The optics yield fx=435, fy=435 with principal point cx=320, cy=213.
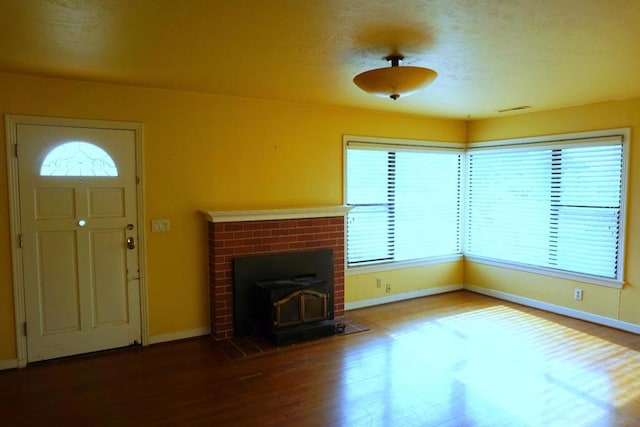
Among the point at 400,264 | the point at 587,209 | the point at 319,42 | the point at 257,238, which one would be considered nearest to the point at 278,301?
the point at 257,238

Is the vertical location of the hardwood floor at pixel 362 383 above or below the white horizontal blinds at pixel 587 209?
below

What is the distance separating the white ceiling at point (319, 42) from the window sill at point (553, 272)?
187 cm

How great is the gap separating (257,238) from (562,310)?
3.45 meters

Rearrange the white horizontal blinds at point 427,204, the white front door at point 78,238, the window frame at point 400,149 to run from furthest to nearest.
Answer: the white horizontal blinds at point 427,204, the window frame at point 400,149, the white front door at point 78,238

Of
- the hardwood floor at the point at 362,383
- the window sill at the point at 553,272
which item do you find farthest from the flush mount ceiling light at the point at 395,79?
the window sill at the point at 553,272

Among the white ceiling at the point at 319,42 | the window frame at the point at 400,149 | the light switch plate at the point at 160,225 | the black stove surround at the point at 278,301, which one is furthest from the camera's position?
the window frame at the point at 400,149

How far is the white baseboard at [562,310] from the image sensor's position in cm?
432

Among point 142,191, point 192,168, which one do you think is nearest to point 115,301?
point 142,191

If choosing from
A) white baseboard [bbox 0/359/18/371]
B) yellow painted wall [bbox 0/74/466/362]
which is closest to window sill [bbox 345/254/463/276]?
yellow painted wall [bbox 0/74/466/362]

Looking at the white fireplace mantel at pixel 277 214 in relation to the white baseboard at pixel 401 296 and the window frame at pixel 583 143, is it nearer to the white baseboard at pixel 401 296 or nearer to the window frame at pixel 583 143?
the white baseboard at pixel 401 296

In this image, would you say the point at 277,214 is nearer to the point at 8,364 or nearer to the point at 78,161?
the point at 78,161

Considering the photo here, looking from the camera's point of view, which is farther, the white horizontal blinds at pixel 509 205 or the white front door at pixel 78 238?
the white horizontal blinds at pixel 509 205

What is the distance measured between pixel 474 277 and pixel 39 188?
5055mm

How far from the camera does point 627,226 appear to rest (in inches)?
168
